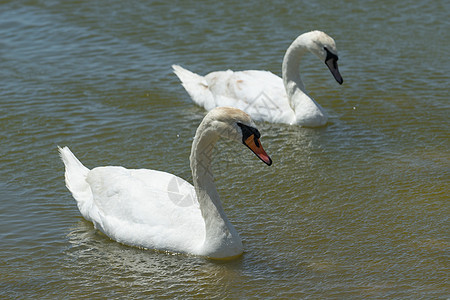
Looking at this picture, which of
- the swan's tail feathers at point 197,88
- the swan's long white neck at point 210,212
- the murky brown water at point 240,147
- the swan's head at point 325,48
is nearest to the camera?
the murky brown water at point 240,147

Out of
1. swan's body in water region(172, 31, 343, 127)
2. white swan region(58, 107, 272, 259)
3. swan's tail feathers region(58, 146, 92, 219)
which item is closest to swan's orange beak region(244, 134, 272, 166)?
white swan region(58, 107, 272, 259)

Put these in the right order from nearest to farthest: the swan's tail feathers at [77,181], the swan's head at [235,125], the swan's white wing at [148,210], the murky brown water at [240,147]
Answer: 1. the swan's head at [235,125]
2. the murky brown water at [240,147]
3. the swan's white wing at [148,210]
4. the swan's tail feathers at [77,181]

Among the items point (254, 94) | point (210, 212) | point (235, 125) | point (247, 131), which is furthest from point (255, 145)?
point (254, 94)

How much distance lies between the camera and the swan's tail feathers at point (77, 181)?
9.02m

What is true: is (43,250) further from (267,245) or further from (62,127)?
(62,127)

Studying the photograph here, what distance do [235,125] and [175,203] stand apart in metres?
1.30

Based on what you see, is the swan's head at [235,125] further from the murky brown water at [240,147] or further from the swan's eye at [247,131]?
the murky brown water at [240,147]

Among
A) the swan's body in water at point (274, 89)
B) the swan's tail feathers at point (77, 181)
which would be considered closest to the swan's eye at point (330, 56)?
the swan's body in water at point (274, 89)

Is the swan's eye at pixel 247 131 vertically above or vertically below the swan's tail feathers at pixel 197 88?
above

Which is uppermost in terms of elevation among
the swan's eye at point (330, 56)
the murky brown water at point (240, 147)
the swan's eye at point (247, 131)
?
the swan's eye at point (247, 131)

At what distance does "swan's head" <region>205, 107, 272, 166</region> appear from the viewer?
751cm

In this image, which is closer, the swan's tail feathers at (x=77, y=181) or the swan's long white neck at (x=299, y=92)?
the swan's tail feathers at (x=77, y=181)

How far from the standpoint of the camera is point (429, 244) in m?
8.13

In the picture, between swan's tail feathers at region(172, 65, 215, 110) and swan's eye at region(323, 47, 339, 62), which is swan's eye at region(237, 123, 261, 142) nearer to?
swan's eye at region(323, 47, 339, 62)
